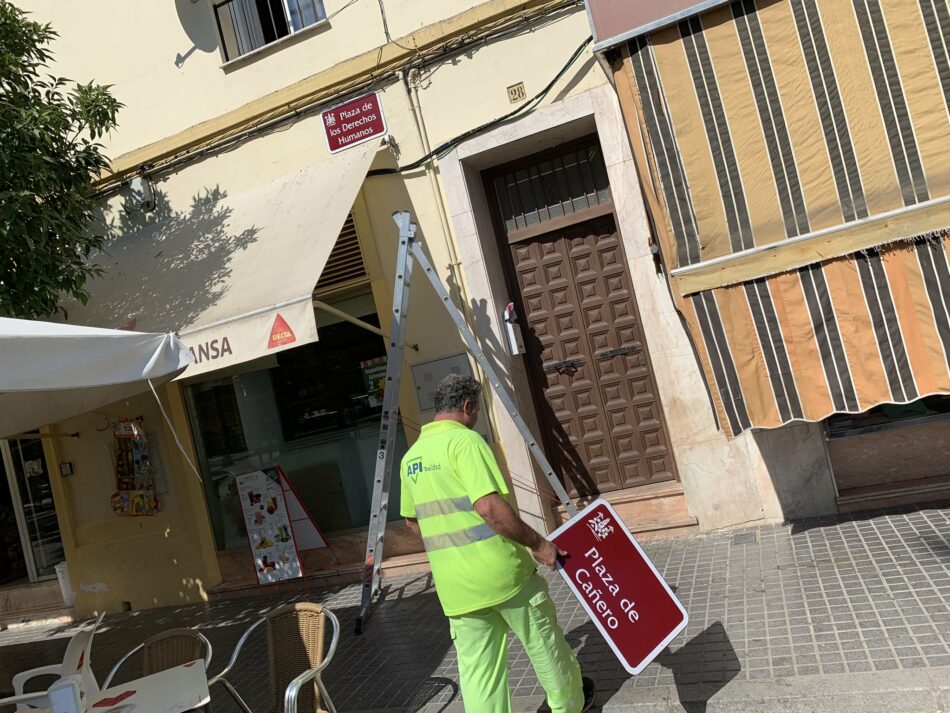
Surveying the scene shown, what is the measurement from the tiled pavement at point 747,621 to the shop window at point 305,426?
1384mm

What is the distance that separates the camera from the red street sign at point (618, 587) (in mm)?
3732

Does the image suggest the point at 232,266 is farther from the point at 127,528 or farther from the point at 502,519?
the point at 502,519

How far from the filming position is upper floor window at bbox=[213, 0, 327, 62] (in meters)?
8.08

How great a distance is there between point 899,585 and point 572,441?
10.9ft

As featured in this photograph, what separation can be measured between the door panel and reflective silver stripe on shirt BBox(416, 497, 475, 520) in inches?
160

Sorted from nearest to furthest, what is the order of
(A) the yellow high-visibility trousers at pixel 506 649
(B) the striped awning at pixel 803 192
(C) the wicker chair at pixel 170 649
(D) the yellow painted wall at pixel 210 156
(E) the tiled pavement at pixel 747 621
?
1. (A) the yellow high-visibility trousers at pixel 506 649
2. (E) the tiled pavement at pixel 747 621
3. (C) the wicker chair at pixel 170 649
4. (B) the striped awning at pixel 803 192
5. (D) the yellow painted wall at pixel 210 156

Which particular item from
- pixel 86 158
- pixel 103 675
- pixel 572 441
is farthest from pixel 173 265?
pixel 572 441

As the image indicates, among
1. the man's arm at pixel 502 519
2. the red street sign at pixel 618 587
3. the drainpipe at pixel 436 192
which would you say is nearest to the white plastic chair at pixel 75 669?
the man's arm at pixel 502 519

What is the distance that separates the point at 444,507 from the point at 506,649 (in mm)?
680

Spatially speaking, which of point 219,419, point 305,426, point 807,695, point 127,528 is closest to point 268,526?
point 305,426

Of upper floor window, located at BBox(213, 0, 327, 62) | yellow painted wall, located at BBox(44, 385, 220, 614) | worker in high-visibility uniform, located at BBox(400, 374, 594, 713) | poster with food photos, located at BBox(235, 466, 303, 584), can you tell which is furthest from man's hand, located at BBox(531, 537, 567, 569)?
upper floor window, located at BBox(213, 0, 327, 62)

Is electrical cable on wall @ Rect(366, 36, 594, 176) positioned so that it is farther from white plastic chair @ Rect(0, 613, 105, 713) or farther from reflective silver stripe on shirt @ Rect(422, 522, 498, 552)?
white plastic chair @ Rect(0, 613, 105, 713)

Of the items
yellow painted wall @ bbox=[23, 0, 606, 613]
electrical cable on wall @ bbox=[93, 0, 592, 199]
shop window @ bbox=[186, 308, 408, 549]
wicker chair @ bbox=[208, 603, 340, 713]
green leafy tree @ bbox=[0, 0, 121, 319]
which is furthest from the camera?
shop window @ bbox=[186, 308, 408, 549]

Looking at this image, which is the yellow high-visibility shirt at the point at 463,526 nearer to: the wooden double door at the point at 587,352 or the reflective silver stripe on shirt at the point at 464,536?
the reflective silver stripe on shirt at the point at 464,536
